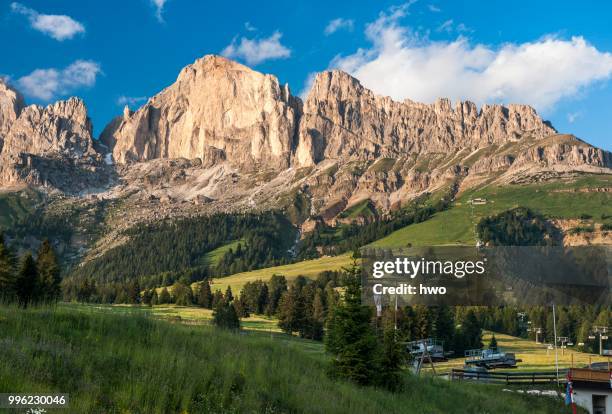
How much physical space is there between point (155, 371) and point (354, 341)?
10297 millimetres

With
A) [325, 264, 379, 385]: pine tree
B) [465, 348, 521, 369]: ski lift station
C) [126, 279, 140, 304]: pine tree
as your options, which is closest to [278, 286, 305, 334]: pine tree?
[126, 279, 140, 304]: pine tree

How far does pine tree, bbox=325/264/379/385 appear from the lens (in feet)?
64.1

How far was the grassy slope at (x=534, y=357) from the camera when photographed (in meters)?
68.8

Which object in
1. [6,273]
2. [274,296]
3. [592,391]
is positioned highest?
[6,273]

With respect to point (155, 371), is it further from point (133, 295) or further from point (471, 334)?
point (133, 295)

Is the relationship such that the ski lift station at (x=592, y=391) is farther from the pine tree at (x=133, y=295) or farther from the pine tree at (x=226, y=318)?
the pine tree at (x=133, y=295)

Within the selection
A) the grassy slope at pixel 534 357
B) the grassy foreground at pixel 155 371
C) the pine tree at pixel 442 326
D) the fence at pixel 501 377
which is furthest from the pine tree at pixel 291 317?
the grassy foreground at pixel 155 371

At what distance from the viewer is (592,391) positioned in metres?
36.7

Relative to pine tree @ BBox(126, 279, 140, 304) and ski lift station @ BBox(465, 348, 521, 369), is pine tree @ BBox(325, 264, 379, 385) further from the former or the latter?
pine tree @ BBox(126, 279, 140, 304)

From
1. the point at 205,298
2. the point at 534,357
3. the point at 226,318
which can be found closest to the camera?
the point at 226,318

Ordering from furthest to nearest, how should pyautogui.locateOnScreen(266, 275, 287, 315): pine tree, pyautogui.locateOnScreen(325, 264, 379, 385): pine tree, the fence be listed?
pyautogui.locateOnScreen(266, 275, 287, 315): pine tree < the fence < pyautogui.locateOnScreen(325, 264, 379, 385): pine tree

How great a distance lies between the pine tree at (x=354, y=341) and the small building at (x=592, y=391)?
22.9 m

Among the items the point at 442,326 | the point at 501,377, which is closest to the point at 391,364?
the point at 501,377

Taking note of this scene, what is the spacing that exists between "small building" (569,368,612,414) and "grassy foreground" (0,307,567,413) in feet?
76.7
